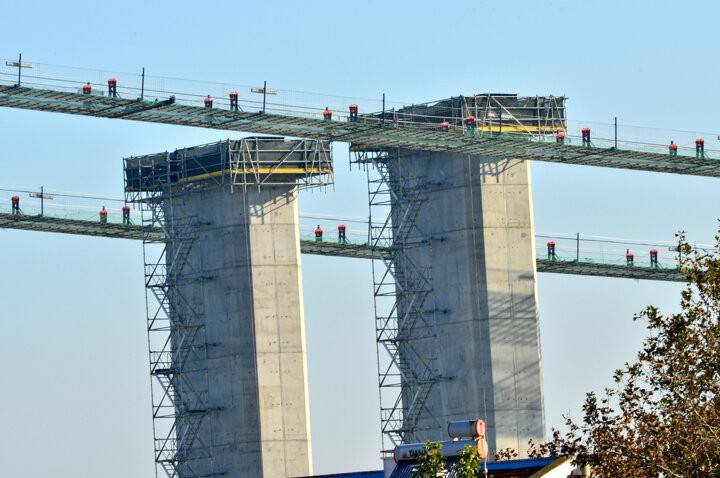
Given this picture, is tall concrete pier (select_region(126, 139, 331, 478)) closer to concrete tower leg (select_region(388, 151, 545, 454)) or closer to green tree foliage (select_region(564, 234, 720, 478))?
concrete tower leg (select_region(388, 151, 545, 454))

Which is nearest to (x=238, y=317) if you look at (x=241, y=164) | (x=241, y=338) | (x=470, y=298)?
(x=241, y=338)

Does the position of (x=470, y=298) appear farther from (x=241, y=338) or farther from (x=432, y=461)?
(x=432, y=461)

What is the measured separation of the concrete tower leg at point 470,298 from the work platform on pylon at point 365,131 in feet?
9.38

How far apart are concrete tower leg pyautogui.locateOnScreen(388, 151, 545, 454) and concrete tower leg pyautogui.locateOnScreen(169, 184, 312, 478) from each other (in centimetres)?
1027

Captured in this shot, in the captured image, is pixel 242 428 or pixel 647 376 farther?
pixel 242 428

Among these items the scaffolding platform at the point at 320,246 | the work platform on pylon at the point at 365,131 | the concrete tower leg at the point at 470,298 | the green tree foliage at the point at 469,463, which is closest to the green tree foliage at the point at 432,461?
the green tree foliage at the point at 469,463

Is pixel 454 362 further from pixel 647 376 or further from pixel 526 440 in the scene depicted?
pixel 647 376

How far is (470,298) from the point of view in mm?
108938

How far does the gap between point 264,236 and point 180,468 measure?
14.9m

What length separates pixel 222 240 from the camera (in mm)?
119312

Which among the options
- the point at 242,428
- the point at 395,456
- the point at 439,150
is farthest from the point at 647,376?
the point at 242,428

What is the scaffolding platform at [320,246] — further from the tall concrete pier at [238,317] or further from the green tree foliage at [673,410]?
the green tree foliage at [673,410]

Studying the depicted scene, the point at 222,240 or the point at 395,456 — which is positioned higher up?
the point at 222,240

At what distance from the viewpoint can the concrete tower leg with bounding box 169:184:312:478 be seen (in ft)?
386
